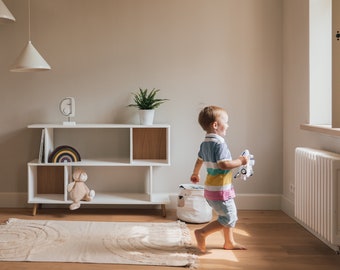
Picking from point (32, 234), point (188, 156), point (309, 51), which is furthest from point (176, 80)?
point (32, 234)

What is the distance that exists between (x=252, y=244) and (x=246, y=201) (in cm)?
97

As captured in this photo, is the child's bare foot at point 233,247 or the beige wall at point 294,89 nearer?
the child's bare foot at point 233,247

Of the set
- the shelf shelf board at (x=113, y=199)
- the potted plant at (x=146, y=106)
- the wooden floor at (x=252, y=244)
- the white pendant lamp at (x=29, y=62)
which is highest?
the white pendant lamp at (x=29, y=62)

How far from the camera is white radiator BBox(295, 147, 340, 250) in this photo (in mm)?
2270

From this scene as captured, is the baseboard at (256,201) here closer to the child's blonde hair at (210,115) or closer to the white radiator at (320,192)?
the white radiator at (320,192)

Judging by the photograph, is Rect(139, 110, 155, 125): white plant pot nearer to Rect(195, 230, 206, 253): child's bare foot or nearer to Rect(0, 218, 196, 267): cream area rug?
Rect(0, 218, 196, 267): cream area rug

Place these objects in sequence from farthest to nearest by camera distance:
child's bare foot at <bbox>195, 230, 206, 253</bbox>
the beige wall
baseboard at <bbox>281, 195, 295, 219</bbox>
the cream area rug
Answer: baseboard at <bbox>281, 195, 295, 219</bbox>
the beige wall
child's bare foot at <bbox>195, 230, 206, 253</bbox>
the cream area rug

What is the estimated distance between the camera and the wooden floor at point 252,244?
229 centimetres

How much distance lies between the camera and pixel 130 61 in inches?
142

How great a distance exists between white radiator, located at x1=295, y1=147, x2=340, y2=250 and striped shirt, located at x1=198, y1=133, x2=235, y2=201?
50 centimetres

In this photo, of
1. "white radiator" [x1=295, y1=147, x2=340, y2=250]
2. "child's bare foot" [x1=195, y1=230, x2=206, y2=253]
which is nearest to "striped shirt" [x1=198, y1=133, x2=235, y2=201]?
"child's bare foot" [x1=195, y1=230, x2=206, y2=253]

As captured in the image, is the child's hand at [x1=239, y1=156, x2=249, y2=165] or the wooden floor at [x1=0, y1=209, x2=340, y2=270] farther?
the child's hand at [x1=239, y1=156, x2=249, y2=165]

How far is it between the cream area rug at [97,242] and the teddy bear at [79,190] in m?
0.25

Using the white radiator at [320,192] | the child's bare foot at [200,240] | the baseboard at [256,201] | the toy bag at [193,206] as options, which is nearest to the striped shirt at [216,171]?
the child's bare foot at [200,240]
